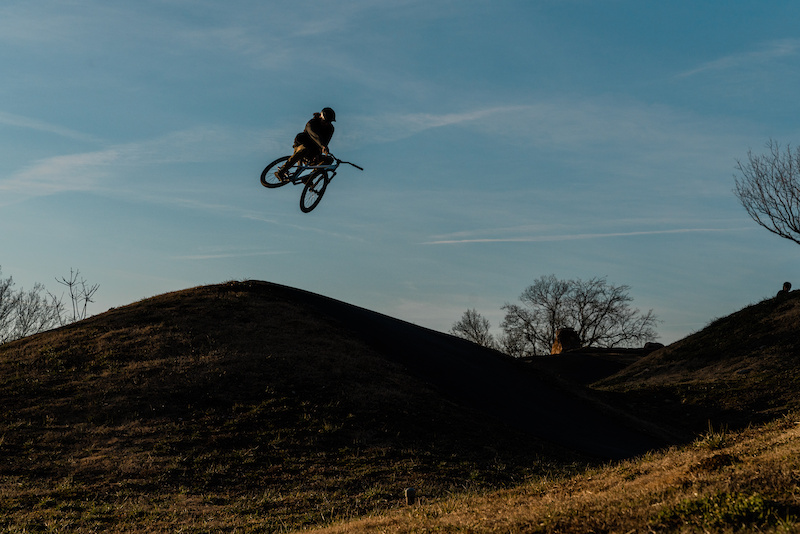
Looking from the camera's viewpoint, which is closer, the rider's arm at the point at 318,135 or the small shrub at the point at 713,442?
the small shrub at the point at 713,442

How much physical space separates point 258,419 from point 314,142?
31.6 feet

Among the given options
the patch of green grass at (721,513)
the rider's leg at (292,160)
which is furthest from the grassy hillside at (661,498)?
the rider's leg at (292,160)

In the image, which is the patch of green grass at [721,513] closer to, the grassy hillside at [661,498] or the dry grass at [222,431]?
the grassy hillside at [661,498]

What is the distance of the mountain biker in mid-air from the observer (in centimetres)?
1845

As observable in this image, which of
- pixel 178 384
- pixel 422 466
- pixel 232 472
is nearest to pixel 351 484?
pixel 422 466

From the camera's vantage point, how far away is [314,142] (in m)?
19.3

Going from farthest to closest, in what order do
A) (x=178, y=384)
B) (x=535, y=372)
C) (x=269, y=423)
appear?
(x=535, y=372) → (x=178, y=384) → (x=269, y=423)

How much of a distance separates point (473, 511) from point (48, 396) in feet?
68.7

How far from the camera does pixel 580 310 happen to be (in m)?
82.4

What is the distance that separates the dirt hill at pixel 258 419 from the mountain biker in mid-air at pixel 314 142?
28.4 feet

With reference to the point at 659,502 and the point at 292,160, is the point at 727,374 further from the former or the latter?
the point at 659,502

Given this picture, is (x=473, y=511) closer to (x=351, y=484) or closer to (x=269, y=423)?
(x=351, y=484)

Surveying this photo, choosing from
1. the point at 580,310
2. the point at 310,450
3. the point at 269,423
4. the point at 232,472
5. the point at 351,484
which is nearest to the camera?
the point at 351,484

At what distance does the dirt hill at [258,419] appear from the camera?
15984 mm
